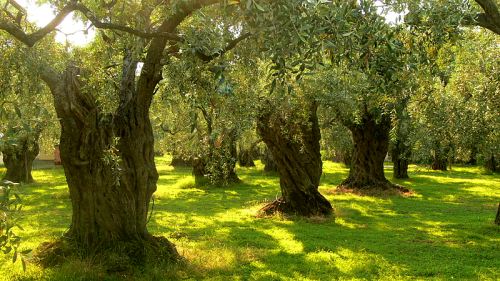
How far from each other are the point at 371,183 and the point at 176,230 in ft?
56.0

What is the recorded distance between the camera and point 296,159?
2069cm

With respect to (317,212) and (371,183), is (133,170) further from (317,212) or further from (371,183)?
(371,183)

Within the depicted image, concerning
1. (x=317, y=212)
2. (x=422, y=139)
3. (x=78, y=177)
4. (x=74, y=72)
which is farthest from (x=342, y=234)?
(x=422, y=139)

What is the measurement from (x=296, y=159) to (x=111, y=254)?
1081 centimetres

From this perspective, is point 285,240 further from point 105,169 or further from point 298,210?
point 105,169

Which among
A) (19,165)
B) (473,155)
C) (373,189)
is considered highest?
(473,155)

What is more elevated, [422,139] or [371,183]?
[422,139]

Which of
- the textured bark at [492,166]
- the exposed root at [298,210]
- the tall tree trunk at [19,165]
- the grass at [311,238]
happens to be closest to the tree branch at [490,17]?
the grass at [311,238]

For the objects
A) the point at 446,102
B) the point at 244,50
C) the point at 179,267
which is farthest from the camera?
the point at 446,102

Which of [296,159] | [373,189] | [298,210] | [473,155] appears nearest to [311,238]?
[298,210]

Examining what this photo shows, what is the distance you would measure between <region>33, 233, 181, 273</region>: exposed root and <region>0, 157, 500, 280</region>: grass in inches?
10.4

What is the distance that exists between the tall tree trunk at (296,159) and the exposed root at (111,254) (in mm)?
9379

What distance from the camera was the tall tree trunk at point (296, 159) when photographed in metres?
20.4

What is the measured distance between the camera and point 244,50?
9.34 m
